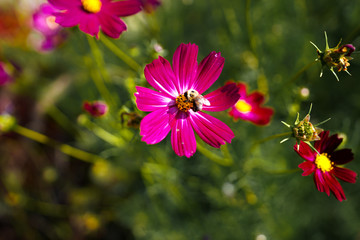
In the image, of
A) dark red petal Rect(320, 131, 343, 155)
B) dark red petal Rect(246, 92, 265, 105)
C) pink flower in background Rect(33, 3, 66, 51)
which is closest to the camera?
dark red petal Rect(320, 131, 343, 155)

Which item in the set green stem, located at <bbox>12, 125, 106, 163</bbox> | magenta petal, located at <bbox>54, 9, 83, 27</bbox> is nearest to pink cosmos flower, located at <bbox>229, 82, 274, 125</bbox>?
magenta petal, located at <bbox>54, 9, 83, 27</bbox>

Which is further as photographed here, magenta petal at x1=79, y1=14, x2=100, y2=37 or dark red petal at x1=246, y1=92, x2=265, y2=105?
dark red petal at x1=246, y1=92, x2=265, y2=105

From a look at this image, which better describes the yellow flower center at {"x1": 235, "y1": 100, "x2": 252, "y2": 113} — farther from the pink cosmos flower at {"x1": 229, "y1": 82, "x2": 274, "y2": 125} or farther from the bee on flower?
the bee on flower

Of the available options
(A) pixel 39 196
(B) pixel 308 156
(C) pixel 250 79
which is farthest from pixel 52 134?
(B) pixel 308 156

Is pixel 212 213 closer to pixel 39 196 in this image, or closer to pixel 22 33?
pixel 39 196

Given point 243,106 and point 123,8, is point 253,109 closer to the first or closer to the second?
point 243,106

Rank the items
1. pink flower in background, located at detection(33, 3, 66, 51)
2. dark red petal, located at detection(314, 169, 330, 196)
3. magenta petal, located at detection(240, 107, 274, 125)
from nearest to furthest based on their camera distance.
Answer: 1. dark red petal, located at detection(314, 169, 330, 196)
2. magenta petal, located at detection(240, 107, 274, 125)
3. pink flower in background, located at detection(33, 3, 66, 51)
